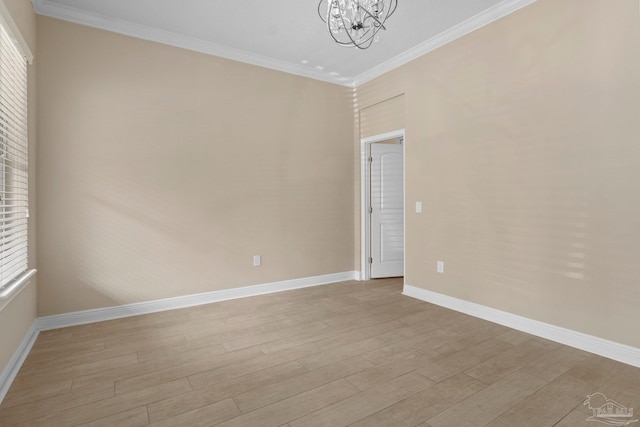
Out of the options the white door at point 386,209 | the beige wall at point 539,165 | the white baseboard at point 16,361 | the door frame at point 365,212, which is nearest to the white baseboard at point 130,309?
the white baseboard at point 16,361

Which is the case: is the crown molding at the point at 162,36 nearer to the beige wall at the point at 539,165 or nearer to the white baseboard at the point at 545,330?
the beige wall at the point at 539,165

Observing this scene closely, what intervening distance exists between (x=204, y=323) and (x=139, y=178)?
1565 millimetres

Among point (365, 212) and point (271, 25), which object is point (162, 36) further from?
point (365, 212)

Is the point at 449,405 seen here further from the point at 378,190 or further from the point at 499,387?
the point at 378,190

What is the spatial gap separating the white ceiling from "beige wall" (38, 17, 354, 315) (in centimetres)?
13

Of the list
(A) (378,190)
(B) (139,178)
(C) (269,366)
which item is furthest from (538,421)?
(B) (139,178)

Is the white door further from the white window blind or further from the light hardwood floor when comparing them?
the white window blind

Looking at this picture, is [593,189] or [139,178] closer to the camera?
[593,189]

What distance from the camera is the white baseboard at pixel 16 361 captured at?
1.99m

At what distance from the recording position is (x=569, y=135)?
2.59m

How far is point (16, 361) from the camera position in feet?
7.47

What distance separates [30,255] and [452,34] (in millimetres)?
4359

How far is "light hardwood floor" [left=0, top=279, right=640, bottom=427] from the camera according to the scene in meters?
1.77

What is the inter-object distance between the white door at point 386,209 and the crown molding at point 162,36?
1.39m
